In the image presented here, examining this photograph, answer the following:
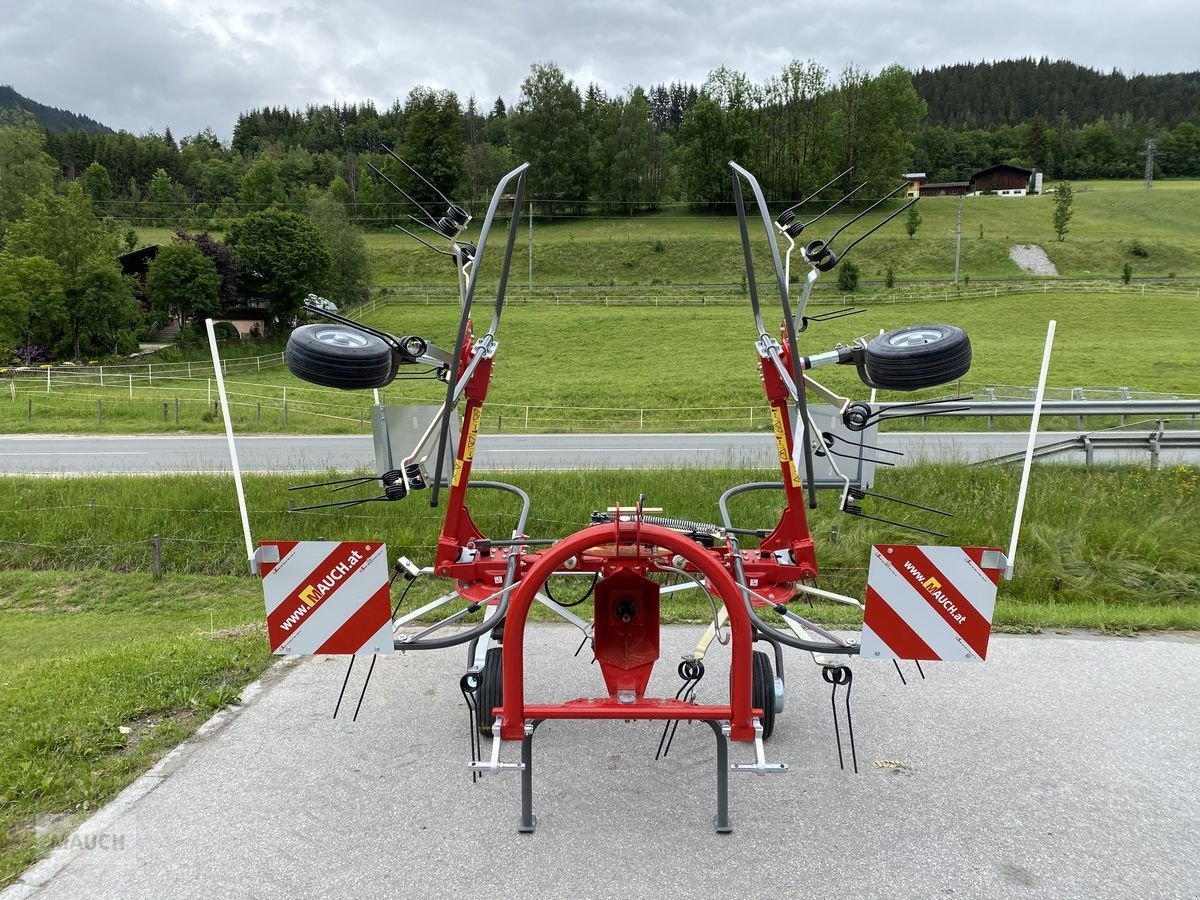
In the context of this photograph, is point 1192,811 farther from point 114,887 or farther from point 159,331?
point 159,331

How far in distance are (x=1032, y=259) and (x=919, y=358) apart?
190ft

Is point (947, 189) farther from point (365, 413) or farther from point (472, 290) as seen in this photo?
point (472, 290)

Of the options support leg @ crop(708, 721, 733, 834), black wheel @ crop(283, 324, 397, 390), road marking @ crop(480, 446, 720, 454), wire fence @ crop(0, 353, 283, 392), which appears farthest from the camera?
wire fence @ crop(0, 353, 283, 392)

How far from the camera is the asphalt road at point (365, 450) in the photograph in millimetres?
13875

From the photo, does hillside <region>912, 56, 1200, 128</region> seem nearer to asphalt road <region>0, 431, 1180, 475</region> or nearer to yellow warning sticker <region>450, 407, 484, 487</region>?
asphalt road <region>0, 431, 1180, 475</region>

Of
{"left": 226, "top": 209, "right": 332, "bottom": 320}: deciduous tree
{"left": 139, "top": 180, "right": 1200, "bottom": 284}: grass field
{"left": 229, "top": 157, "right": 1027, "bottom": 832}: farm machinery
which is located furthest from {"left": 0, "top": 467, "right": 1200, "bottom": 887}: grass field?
{"left": 139, "top": 180, "right": 1200, "bottom": 284}: grass field

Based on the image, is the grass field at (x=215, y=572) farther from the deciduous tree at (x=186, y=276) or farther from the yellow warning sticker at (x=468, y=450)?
the deciduous tree at (x=186, y=276)

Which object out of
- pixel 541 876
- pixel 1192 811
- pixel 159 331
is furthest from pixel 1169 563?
pixel 159 331

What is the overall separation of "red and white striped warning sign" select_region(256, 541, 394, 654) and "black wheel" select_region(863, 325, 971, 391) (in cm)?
223

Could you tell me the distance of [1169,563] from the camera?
7051 millimetres

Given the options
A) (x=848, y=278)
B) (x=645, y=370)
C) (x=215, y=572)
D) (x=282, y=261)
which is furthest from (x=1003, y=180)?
(x=215, y=572)

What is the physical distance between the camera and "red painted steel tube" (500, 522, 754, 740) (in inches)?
116

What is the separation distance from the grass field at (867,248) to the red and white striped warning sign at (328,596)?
133 feet

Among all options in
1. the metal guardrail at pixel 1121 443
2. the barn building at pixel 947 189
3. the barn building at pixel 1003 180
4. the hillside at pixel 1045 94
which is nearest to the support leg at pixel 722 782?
the metal guardrail at pixel 1121 443
